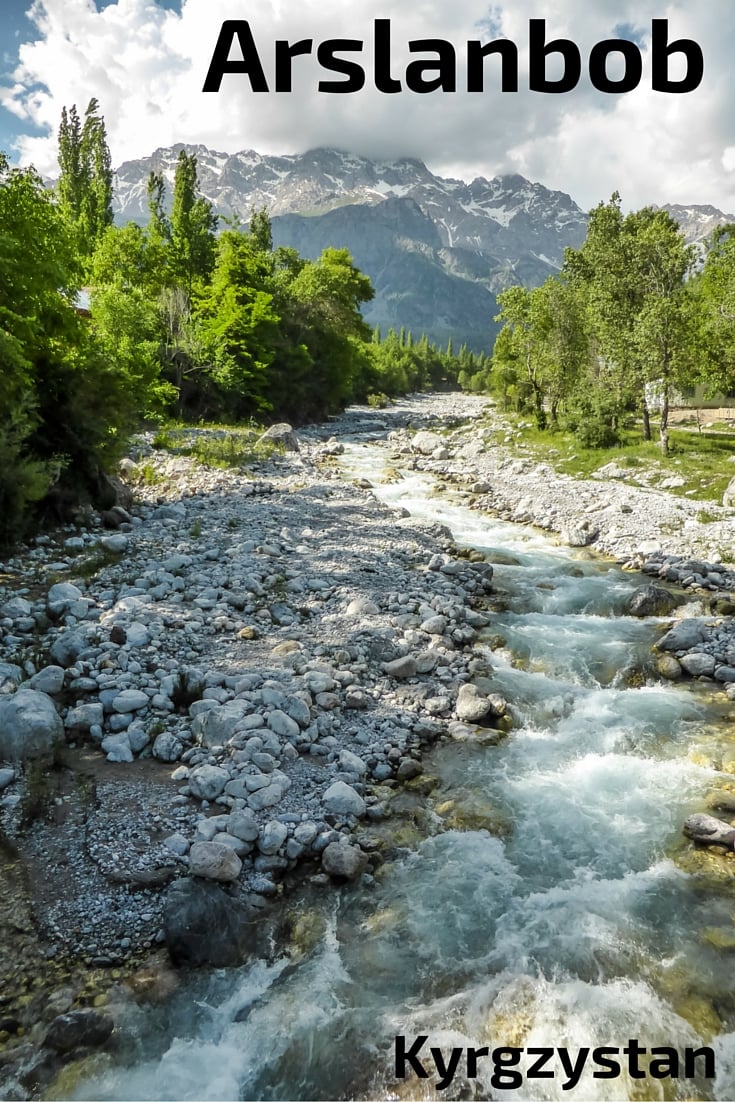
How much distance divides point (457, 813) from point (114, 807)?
14.5ft

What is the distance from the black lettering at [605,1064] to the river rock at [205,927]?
3327 mm

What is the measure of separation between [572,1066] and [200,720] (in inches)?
235

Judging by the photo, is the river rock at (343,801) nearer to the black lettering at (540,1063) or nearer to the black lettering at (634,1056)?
the black lettering at (540,1063)

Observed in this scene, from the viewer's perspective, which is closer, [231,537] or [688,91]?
[688,91]

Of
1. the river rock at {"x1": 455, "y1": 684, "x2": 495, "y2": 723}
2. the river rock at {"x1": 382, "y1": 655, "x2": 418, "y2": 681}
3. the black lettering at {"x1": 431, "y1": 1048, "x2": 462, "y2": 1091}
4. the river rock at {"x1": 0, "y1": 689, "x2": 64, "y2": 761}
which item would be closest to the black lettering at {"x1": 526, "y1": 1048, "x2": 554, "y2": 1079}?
the black lettering at {"x1": 431, "y1": 1048, "x2": 462, "y2": 1091}

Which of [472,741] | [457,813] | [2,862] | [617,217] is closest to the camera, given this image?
[2,862]

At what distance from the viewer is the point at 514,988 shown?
19.8 ft

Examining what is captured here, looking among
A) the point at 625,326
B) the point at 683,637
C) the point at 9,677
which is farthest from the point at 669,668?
the point at 625,326

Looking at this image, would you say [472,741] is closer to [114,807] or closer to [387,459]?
[114,807]

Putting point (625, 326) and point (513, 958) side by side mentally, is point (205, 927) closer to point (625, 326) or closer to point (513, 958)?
point (513, 958)

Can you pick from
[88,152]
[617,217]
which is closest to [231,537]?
[617,217]

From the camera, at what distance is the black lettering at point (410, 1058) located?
5.31 metres

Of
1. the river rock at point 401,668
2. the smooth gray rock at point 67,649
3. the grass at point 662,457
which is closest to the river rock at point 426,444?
the grass at point 662,457

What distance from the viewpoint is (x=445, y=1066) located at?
5.39 m
